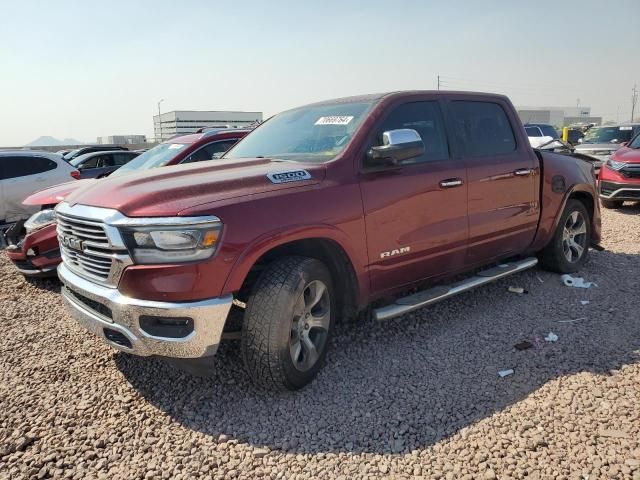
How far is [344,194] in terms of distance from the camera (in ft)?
10.5

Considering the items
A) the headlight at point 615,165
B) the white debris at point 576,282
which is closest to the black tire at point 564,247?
the white debris at point 576,282

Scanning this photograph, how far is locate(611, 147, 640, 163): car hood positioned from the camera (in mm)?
9125

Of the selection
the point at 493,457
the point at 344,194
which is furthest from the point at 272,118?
the point at 493,457

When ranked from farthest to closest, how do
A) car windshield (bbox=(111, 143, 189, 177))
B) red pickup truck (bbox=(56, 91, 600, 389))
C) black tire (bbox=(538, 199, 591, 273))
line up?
1. car windshield (bbox=(111, 143, 189, 177))
2. black tire (bbox=(538, 199, 591, 273))
3. red pickup truck (bbox=(56, 91, 600, 389))

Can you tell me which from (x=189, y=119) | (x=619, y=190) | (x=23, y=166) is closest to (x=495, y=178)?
(x=619, y=190)

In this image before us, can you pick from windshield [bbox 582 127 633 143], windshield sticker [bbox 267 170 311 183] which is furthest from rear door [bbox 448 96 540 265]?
windshield [bbox 582 127 633 143]

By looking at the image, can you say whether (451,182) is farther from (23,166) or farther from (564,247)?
(23,166)

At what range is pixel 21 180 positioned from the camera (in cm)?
886

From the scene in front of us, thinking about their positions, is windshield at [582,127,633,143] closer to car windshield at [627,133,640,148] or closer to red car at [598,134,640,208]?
car windshield at [627,133,640,148]

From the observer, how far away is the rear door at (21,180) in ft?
28.5

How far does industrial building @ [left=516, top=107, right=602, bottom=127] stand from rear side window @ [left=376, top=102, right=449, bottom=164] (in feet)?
183

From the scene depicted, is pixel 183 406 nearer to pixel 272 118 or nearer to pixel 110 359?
pixel 110 359

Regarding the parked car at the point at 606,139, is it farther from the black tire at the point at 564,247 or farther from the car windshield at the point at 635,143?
the black tire at the point at 564,247

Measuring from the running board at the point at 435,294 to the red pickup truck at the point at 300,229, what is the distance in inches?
0.6
